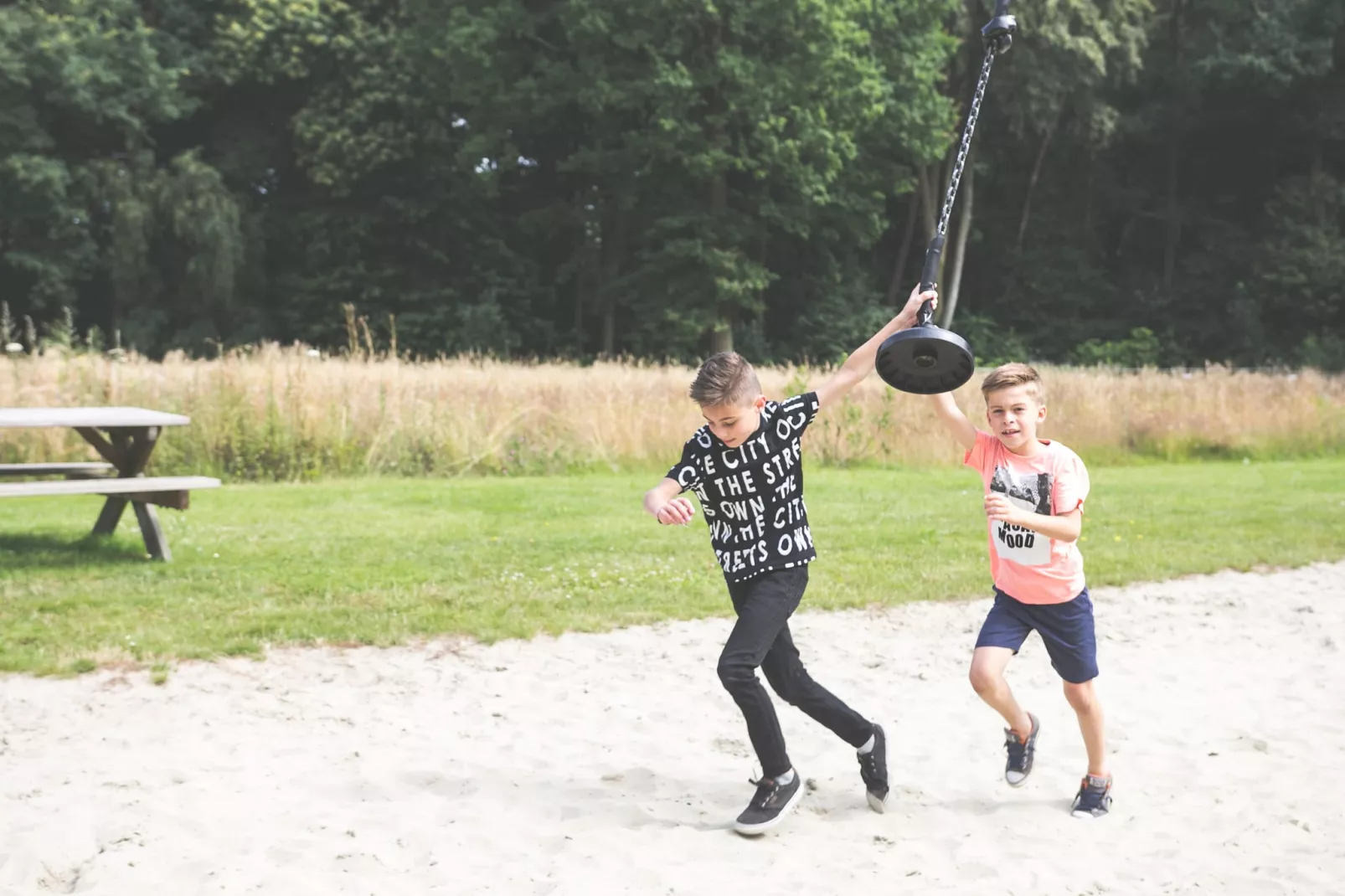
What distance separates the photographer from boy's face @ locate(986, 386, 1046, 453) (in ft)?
13.3

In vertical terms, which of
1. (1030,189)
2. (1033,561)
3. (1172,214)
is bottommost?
(1033,561)

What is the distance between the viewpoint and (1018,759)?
4.46 m

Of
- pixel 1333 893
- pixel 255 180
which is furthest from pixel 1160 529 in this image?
pixel 255 180

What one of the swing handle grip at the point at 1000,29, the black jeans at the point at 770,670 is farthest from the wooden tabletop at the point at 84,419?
the swing handle grip at the point at 1000,29

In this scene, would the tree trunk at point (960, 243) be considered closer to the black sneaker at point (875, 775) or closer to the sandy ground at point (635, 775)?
the sandy ground at point (635, 775)

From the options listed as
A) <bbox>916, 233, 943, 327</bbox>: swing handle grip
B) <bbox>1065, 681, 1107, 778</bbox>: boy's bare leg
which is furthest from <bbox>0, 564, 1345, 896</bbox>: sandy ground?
<bbox>916, 233, 943, 327</bbox>: swing handle grip

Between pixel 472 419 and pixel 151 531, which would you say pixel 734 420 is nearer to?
pixel 151 531

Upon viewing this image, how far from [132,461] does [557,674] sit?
4.12m

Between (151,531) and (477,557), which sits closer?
(151,531)

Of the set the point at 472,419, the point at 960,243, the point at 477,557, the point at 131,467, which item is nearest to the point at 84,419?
the point at 131,467

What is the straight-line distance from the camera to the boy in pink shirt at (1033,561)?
407 cm

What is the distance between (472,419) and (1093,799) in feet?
33.7

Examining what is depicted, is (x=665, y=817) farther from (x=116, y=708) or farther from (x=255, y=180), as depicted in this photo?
(x=255, y=180)

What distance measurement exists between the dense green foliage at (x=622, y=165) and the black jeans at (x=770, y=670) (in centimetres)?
2687
